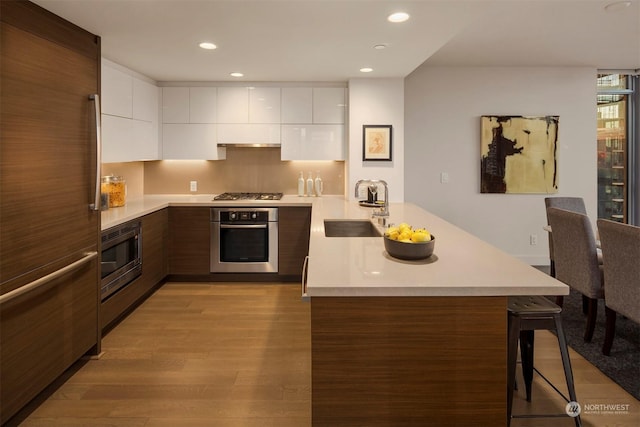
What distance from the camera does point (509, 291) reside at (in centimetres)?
173

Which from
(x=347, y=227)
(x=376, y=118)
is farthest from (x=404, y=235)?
(x=376, y=118)

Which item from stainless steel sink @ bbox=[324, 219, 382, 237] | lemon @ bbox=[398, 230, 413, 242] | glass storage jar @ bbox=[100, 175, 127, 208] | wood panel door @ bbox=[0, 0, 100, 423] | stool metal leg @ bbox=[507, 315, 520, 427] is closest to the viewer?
stool metal leg @ bbox=[507, 315, 520, 427]

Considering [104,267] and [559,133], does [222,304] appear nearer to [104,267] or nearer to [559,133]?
[104,267]

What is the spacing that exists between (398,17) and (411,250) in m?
1.50

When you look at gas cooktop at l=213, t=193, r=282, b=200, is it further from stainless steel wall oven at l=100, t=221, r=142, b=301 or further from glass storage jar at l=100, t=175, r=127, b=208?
stainless steel wall oven at l=100, t=221, r=142, b=301

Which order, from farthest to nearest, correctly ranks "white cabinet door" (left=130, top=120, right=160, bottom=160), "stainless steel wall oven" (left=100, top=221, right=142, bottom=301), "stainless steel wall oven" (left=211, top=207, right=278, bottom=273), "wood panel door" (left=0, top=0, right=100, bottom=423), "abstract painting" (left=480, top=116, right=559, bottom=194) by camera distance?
"abstract painting" (left=480, top=116, right=559, bottom=194), "stainless steel wall oven" (left=211, top=207, right=278, bottom=273), "white cabinet door" (left=130, top=120, right=160, bottom=160), "stainless steel wall oven" (left=100, top=221, right=142, bottom=301), "wood panel door" (left=0, top=0, right=100, bottom=423)

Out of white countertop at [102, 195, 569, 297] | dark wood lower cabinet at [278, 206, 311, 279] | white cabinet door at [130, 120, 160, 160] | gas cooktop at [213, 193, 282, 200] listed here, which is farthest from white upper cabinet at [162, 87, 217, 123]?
white countertop at [102, 195, 569, 297]

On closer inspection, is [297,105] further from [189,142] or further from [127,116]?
[127,116]

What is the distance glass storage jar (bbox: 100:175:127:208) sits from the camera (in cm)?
412

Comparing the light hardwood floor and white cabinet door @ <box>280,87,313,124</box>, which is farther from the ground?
white cabinet door @ <box>280,87,313,124</box>

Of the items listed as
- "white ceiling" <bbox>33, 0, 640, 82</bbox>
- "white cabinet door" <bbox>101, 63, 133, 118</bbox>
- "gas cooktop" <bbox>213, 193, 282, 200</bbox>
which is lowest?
"gas cooktop" <bbox>213, 193, 282, 200</bbox>

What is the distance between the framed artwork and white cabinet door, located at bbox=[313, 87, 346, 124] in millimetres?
382

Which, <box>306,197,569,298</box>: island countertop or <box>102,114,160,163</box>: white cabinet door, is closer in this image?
<box>306,197,569,298</box>: island countertop

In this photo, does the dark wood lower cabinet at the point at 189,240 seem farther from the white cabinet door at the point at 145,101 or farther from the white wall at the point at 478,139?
the white wall at the point at 478,139
